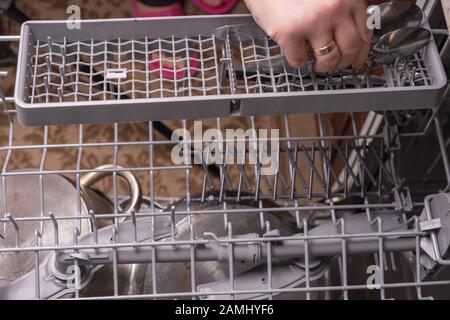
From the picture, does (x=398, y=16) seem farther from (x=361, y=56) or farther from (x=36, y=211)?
(x=36, y=211)

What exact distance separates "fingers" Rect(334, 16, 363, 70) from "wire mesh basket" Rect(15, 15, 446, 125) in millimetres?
30

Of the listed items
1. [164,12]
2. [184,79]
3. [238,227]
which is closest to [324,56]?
[184,79]

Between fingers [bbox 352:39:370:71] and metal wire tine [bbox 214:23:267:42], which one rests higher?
metal wire tine [bbox 214:23:267:42]

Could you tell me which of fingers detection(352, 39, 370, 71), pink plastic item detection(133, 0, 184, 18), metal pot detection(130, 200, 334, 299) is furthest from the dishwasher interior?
pink plastic item detection(133, 0, 184, 18)

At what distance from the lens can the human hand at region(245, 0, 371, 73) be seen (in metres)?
0.52

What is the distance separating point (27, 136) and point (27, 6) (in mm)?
353

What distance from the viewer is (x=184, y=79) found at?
24.5 inches

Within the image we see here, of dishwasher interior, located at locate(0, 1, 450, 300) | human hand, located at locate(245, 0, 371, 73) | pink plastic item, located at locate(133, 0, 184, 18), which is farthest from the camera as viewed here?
pink plastic item, located at locate(133, 0, 184, 18)

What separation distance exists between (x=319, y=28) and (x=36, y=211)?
41cm

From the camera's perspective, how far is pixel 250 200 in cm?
76

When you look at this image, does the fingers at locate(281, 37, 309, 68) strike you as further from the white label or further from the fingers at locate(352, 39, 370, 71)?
the white label

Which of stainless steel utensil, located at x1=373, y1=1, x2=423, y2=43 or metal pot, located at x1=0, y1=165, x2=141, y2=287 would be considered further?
metal pot, located at x1=0, y1=165, x2=141, y2=287

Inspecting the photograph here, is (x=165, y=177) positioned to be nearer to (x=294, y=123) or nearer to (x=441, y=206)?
(x=294, y=123)

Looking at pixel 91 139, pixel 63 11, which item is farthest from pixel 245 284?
pixel 63 11
